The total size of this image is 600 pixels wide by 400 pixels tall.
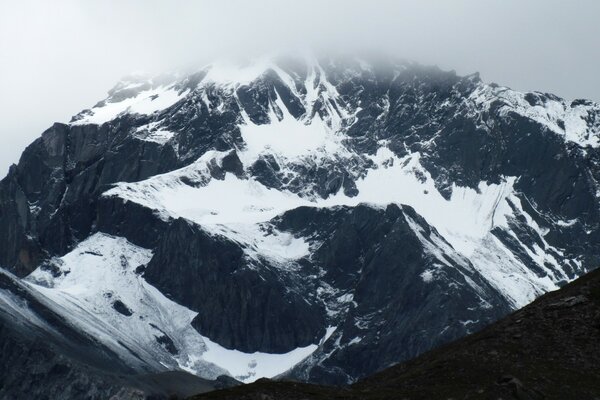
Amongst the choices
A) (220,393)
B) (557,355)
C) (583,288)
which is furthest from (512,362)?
(220,393)

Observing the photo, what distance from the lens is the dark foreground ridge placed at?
401ft

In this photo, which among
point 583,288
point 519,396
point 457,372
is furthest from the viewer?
point 583,288

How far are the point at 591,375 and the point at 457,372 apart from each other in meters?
11.5

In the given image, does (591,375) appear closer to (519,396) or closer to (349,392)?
(519,396)

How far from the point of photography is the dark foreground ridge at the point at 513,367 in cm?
12219

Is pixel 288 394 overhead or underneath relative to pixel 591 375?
underneath

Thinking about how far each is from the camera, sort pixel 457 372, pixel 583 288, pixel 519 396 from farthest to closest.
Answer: pixel 583 288
pixel 457 372
pixel 519 396

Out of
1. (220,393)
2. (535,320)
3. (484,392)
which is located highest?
(535,320)

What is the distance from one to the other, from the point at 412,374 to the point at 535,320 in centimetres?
1333

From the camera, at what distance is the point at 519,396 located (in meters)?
120

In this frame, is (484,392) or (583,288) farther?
(583,288)

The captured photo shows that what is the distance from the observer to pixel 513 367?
127625 millimetres

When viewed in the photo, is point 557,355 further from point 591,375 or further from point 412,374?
point 412,374

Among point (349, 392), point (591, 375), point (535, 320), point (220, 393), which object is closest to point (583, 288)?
point (535, 320)
